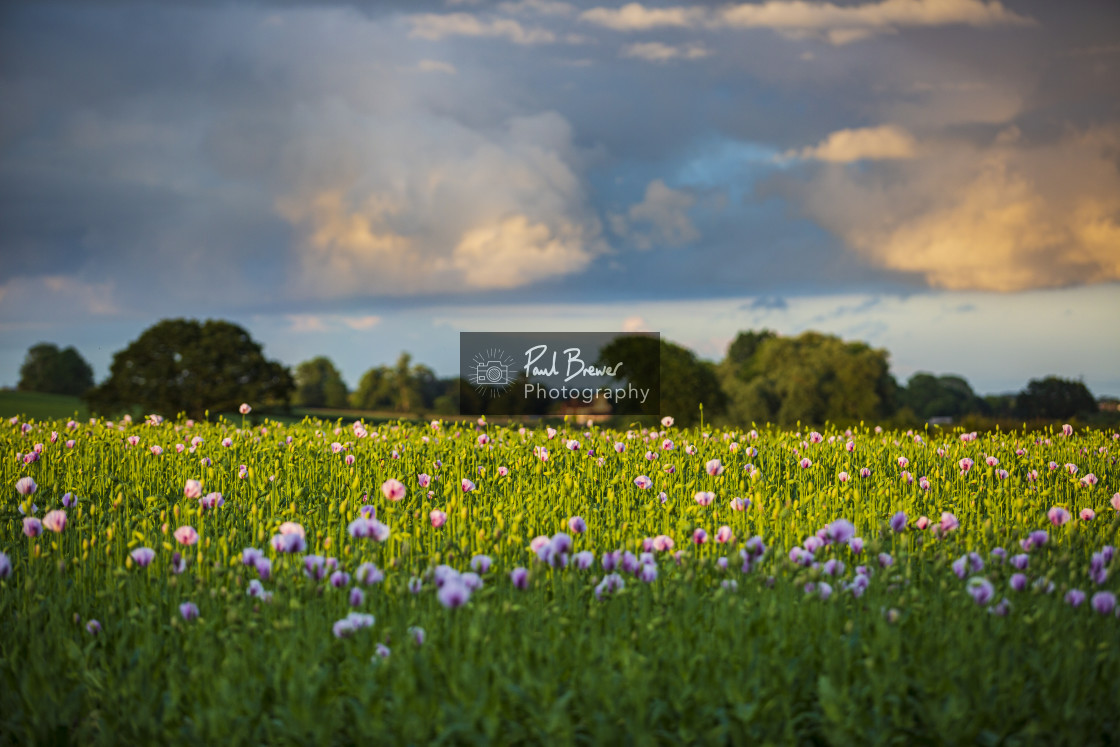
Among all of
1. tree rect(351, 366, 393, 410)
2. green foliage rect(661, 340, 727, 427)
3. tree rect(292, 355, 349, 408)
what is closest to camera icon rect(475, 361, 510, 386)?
green foliage rect(661, 340, 727, 427)

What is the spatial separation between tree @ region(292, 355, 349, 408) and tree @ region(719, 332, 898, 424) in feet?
137

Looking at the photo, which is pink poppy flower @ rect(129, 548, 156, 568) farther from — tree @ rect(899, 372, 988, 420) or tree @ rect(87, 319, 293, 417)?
tree @ rect(899, 372, 988, 420)

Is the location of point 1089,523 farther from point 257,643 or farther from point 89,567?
point 89,567

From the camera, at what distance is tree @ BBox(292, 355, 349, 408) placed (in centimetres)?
8425

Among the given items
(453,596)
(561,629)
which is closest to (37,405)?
(561,629)

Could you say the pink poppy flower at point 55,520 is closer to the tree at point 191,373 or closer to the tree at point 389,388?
the tree at point 191,373

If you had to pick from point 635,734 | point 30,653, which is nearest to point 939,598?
point 635,734

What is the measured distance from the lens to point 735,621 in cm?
407

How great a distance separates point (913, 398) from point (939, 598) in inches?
3781

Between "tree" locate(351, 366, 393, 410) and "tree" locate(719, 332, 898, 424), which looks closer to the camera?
"tree" locate(719, 332, 898, 424)

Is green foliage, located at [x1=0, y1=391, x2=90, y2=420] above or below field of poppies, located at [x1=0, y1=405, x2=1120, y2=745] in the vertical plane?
above

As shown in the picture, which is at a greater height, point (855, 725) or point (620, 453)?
point (620, 453)

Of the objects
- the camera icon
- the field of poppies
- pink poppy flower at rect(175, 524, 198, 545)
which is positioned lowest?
the field of poppies

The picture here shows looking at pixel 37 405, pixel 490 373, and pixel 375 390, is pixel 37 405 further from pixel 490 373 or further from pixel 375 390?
pixel 490 373
